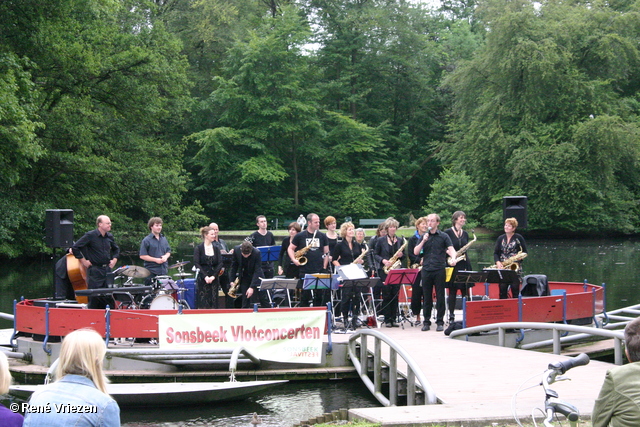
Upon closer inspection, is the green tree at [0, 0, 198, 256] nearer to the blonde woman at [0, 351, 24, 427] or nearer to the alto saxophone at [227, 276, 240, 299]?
the alto saxophone at [227, 276, 240, 299]

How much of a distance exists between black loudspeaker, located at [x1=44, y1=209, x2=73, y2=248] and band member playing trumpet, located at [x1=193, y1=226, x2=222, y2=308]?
409cm

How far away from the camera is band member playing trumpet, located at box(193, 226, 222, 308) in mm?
12867

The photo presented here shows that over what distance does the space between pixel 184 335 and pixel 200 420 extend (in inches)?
61.4

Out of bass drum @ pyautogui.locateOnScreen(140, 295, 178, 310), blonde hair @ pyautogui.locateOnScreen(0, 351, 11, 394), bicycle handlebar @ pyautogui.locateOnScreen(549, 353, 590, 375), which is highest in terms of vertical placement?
blonde hair @ pyautogui.locateOnScreen(0, 351, 11, 394)

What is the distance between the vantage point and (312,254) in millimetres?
13734

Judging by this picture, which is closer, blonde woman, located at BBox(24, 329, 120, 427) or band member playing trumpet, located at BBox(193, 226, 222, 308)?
blonde woman, located at BBox(24, 329, 120, 427)

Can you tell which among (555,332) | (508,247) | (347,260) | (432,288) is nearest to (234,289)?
(347,260)

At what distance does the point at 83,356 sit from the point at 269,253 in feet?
36.2

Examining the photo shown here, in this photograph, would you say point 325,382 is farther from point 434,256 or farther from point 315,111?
point 315,111

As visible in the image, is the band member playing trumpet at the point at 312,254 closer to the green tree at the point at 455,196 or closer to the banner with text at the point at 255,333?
the banner with text at the point at 255,333

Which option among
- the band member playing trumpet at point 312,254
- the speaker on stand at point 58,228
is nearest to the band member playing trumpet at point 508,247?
the band member playing trumpet at point 312,254

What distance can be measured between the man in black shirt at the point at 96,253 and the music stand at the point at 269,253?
282cm

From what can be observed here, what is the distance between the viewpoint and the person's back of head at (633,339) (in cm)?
371

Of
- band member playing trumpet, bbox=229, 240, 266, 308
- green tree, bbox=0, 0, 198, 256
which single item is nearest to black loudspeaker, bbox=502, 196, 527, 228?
band member playing trumpet, bbox=229, 240, 266, 308
